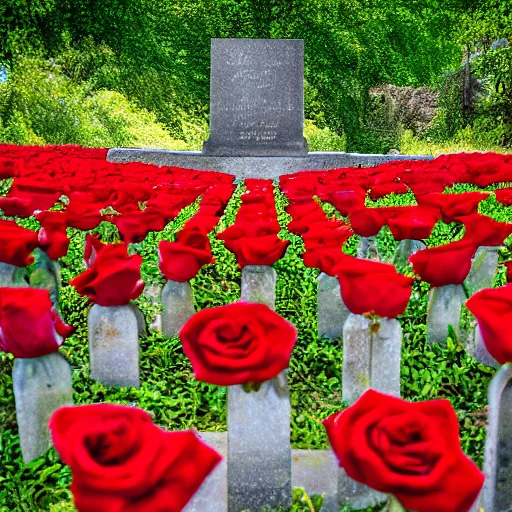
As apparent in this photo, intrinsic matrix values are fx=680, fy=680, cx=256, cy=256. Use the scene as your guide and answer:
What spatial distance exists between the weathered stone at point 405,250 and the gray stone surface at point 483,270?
18 centimetres

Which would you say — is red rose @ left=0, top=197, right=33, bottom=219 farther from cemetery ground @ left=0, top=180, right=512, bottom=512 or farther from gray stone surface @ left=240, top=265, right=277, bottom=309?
gray stone surface @ left=240, top=265, right=277, bottom=309

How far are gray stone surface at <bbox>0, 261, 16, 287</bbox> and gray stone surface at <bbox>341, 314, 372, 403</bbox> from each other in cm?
98

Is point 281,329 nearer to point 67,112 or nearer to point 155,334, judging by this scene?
point 155,334

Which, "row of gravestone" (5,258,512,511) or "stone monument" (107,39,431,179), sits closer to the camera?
"row of gravestone" (5,258,512,511)

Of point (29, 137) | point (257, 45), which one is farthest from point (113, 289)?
point (29, 137)

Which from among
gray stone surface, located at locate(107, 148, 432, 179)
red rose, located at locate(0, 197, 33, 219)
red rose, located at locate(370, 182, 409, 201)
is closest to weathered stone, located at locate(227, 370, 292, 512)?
red rose, located at locate(0, 197, 33, 219)

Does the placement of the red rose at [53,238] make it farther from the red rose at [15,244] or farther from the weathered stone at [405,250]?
the weathered stone at [405,250]

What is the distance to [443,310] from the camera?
6.19 ft

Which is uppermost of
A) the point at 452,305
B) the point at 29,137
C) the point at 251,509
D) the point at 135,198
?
the point at 29,137

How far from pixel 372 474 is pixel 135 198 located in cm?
274

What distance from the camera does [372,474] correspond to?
76 cm

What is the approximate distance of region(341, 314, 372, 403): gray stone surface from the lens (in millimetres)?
1447

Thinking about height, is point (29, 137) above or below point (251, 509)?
above

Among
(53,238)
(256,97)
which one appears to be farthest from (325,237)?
(256,97)
